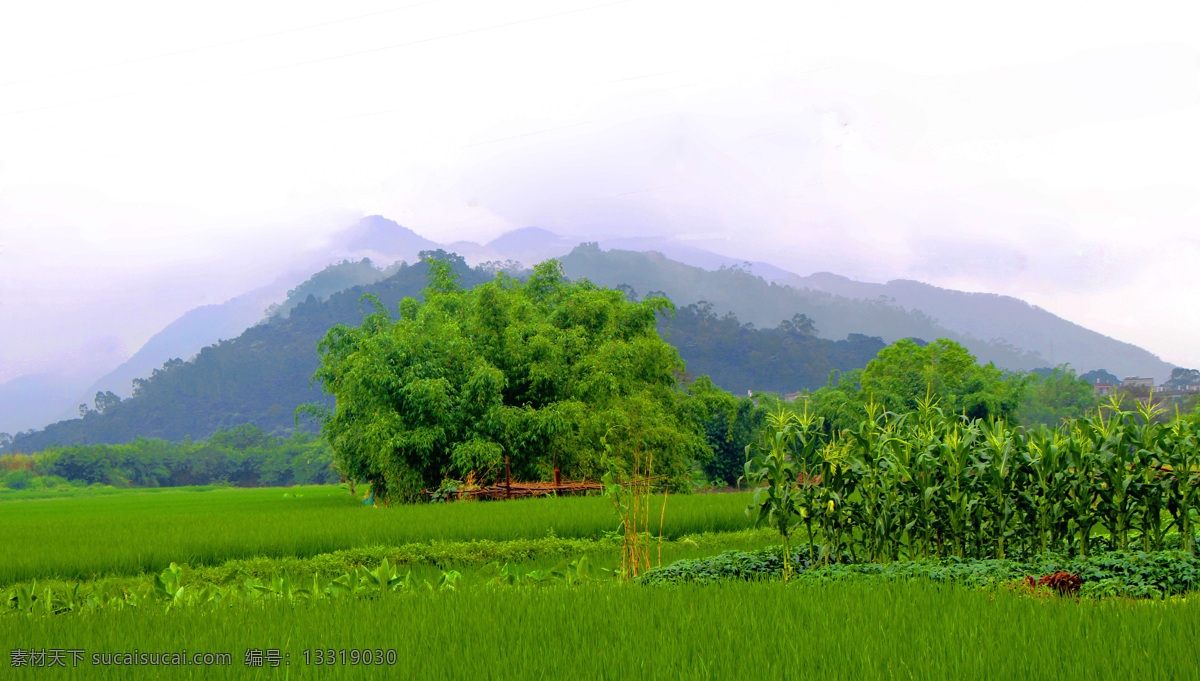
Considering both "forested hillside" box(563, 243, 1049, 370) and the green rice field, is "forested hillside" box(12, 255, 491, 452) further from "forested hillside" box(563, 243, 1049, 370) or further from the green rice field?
the green rice field

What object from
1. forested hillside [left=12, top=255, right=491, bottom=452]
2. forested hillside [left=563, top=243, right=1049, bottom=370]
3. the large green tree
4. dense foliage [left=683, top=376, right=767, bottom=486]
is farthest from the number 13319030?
forested hillside [left=563, top=243, right=1049, bottom=370]

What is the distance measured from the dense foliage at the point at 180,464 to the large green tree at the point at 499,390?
1323 inches

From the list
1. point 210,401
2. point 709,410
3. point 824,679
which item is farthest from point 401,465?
point 210,401

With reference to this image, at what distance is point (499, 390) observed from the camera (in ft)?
67.9

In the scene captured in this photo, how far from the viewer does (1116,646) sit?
3887 mm

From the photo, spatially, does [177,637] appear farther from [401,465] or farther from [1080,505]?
[401,465]

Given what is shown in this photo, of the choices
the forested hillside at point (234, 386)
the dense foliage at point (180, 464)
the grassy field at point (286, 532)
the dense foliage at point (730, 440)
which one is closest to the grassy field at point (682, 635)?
the grassy field at point (286, 532)

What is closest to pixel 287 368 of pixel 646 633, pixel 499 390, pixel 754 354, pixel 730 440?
pixel 754 354

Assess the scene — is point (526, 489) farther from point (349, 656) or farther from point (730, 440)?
point (730, 440)

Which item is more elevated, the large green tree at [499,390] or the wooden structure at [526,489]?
the large green tree at [499,390]

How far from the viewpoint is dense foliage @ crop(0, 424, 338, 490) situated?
5906cm

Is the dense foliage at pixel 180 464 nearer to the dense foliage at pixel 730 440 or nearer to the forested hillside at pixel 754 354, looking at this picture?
the dense foliage at pixel 730 440

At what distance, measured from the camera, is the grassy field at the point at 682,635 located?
3.70m

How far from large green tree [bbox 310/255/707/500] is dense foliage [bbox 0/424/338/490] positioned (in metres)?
33.6
